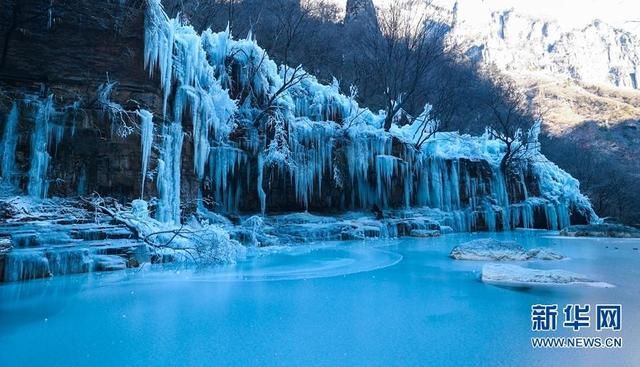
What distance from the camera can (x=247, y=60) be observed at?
14.5 metres

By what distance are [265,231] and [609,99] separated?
55.3m

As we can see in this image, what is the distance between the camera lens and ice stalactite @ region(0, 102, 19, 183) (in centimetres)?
775

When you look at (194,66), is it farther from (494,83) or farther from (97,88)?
(494,83)

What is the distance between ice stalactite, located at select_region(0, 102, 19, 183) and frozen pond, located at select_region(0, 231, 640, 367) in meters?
3.33

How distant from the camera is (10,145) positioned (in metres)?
7.85

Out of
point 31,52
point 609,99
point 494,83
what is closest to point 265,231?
point 31,52

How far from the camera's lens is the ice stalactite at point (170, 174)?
9250 mm

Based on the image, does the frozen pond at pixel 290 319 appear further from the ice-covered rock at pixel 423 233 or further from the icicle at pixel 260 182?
the ice-covered rock at pixel 423 233

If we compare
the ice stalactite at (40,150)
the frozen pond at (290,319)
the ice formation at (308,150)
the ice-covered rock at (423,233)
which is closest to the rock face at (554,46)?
the ice formation at (308,150)

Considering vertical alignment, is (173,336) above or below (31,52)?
below

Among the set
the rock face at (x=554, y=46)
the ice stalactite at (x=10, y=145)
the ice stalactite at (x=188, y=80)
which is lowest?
the ice stalactite at (x=10, y=145)

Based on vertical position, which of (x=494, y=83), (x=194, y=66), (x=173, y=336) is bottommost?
(x=173, y=336)

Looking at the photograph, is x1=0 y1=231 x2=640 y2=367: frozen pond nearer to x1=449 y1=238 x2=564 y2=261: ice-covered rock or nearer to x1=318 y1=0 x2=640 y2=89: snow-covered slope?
x1=449 y1=238 x2=564 y2=261: ice-covered rock

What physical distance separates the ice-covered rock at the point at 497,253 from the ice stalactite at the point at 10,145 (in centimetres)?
898
